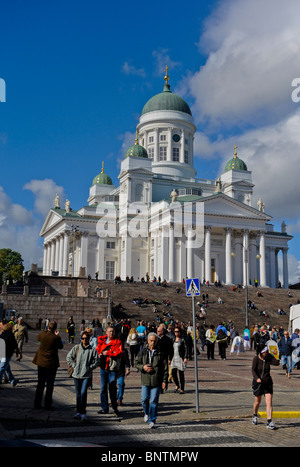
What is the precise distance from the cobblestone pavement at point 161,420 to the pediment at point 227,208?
164 feet

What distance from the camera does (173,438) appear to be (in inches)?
340

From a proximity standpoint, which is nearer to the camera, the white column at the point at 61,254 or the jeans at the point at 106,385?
the jeans at the point at 106,385

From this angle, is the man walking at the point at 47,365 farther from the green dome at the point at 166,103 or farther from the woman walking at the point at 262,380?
the green dome at the point at 166,103

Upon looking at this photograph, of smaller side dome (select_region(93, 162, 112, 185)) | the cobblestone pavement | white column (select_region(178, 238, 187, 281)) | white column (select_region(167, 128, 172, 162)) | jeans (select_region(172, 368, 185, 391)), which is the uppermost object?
white column (select_region(167, 128, 172, 162))

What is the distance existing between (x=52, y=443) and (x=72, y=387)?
956 centimetres

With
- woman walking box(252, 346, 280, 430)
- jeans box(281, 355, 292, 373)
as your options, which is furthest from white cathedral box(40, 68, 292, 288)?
woman walking box(252, 346, 280, 430)

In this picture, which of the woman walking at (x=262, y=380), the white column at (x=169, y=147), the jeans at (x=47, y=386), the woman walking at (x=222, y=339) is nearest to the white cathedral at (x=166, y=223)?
the white column at (x=169, y=147)

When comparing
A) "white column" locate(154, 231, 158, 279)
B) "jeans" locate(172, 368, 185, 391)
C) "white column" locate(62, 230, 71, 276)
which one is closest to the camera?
"jeans" locate(172, 368, 185, 391)

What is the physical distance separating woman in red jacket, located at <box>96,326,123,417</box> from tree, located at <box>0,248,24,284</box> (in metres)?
83.3

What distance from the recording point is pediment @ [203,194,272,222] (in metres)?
65.9

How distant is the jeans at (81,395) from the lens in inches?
400

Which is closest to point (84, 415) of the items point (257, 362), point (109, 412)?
point (109, 412)

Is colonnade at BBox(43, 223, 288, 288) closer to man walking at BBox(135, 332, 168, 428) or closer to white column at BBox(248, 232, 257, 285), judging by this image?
white column at BBox(248, 232, 257, 285)
